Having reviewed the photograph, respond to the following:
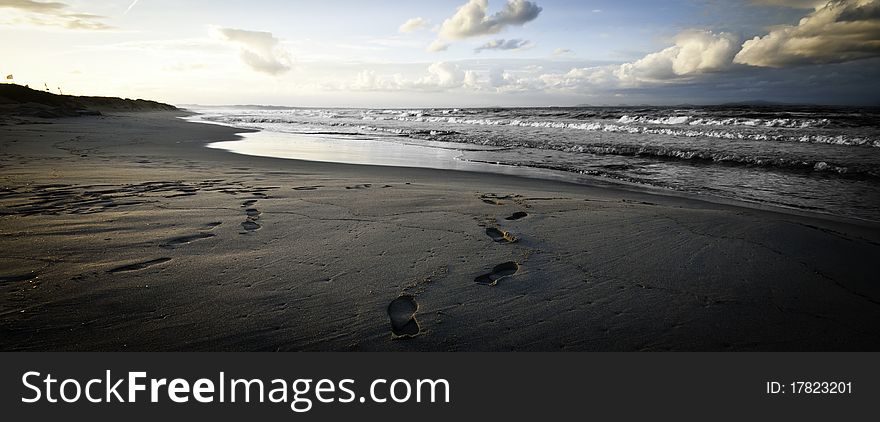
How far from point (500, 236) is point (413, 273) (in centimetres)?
129

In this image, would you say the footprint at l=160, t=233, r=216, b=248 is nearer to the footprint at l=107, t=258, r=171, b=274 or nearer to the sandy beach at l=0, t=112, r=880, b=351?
the sandy beach at l=0, t=112, r=880, b=351

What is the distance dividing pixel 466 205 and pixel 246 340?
3.58 meters

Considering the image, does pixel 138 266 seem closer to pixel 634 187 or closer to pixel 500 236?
pixel 500 236

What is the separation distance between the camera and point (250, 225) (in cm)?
425

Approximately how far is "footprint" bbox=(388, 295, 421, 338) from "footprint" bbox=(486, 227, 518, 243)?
1500 mm

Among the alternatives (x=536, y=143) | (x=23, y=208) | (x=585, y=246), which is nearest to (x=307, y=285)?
(x=585, y=246)

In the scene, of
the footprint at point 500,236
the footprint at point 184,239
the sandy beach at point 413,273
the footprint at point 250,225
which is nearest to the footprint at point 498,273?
the sandy beach at point 413,273

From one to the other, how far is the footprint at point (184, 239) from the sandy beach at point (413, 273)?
0.02 m

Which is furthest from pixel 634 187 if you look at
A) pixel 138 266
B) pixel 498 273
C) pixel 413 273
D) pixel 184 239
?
pixel 138 266

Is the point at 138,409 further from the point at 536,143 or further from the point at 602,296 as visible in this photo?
the point at 536,143

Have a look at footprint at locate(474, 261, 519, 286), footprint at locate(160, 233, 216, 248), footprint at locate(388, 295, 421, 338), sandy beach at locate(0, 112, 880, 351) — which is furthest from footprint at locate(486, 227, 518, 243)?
footprint at locate(160, 233, 216, 248)

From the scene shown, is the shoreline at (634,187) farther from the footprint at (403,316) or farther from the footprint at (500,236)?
the footprint at (403,316)

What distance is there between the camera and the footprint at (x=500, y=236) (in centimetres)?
405

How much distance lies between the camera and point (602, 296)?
114 inches
